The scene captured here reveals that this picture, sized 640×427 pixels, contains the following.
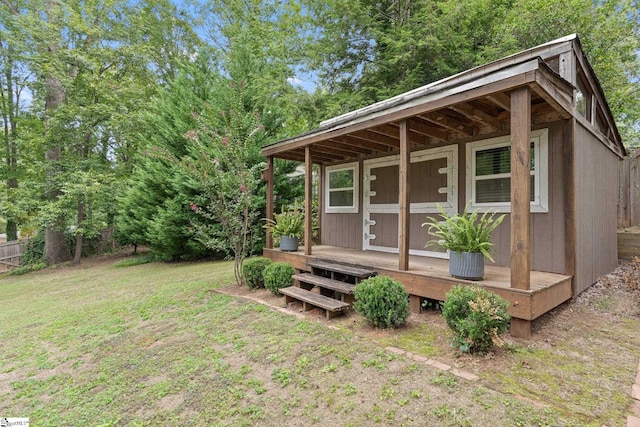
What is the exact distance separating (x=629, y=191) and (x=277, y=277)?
26.3 ft

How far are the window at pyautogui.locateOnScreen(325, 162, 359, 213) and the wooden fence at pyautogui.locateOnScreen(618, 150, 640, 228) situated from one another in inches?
240

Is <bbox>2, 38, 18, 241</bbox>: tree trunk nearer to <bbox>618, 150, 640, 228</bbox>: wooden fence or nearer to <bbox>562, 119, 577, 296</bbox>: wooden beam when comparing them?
<bbox>562, 119, 577, 296</bbox>: wooden beam

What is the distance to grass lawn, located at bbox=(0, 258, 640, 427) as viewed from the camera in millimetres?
1938

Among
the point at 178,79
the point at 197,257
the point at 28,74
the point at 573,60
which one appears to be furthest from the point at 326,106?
the point at 28,74

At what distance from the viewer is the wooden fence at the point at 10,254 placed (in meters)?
12.0

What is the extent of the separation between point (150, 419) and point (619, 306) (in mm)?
4938

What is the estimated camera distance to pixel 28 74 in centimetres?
1174

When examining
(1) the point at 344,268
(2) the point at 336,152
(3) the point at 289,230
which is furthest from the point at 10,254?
(1) the point at 344,268

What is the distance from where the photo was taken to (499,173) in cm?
420

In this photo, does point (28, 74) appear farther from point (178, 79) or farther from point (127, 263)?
point (127, 263)

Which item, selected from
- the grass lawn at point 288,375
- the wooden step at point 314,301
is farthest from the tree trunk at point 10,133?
the wooden step at point 314,301

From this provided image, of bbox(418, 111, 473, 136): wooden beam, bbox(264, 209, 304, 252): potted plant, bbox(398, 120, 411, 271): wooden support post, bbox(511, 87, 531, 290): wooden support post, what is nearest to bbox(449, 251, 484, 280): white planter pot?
bbox(511, 87, 531, 290): wooden support post

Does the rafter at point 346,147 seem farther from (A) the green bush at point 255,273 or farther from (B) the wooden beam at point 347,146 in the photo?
(A) the green bush at point 255,273

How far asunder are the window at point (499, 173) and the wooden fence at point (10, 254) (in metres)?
15.9
